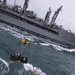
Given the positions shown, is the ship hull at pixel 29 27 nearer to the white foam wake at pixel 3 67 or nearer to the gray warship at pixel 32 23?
the gray warship at pixel 32 23

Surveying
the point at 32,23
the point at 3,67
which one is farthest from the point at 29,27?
the point at 3,67

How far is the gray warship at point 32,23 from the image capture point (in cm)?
6581

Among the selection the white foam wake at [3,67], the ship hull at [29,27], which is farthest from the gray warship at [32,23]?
the white foam wake at [3,67]

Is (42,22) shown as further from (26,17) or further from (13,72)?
(13,72)

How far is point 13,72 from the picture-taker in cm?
2406

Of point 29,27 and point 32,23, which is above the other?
point 32,23

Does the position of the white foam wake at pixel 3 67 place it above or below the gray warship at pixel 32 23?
below

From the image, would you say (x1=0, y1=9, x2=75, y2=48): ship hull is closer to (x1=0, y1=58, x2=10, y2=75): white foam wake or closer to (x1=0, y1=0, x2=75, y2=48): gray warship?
(x1=0, y1=0, x2=75, y2=48): gray warship

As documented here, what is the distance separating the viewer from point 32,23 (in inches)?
2704

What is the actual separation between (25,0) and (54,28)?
1957 centimetres

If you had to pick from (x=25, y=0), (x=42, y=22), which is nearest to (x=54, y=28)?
(x=42, y=22)

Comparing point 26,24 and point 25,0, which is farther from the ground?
point 25,0

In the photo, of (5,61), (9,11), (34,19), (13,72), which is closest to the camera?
(13,72)

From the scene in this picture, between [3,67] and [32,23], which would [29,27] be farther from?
[3,67]
